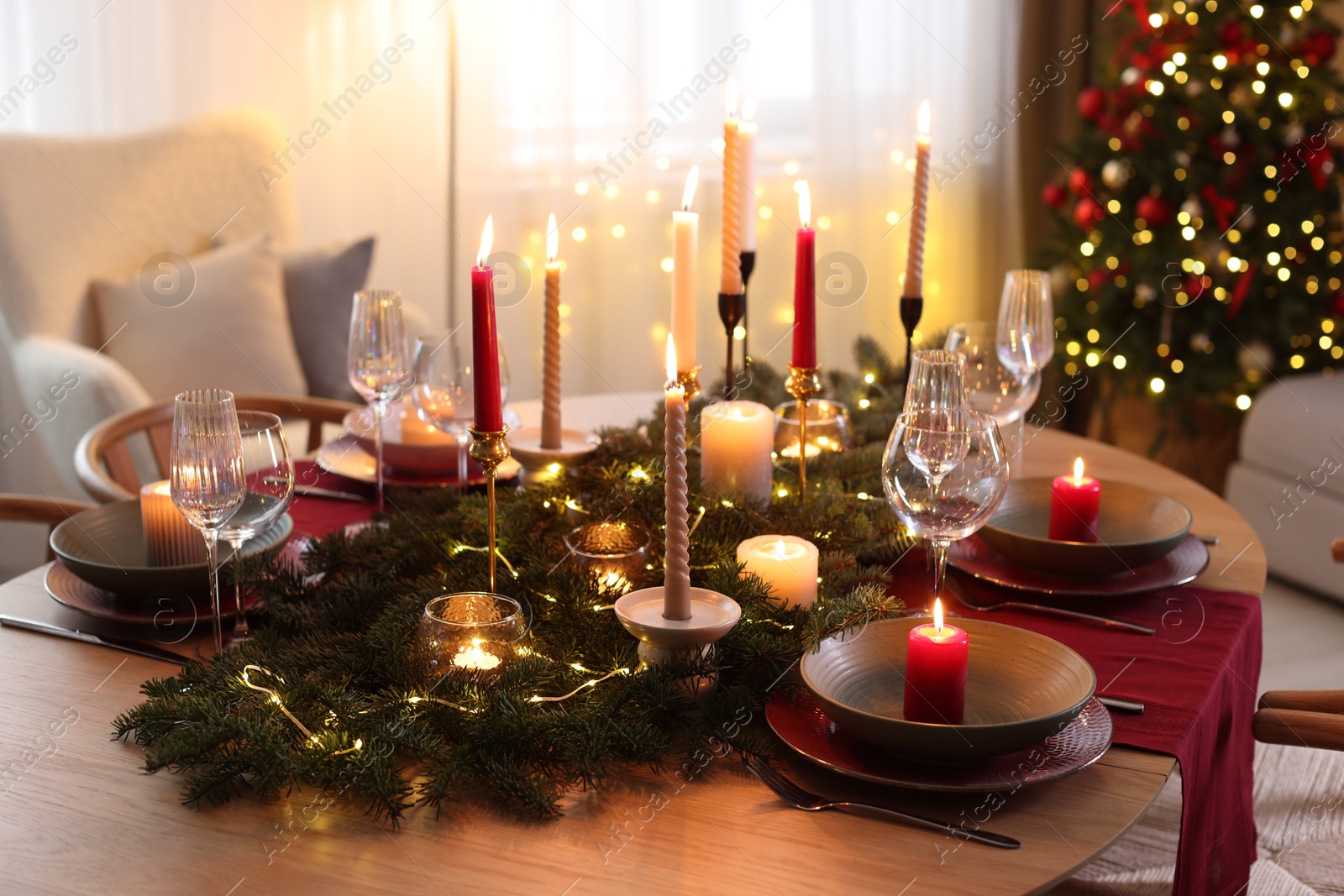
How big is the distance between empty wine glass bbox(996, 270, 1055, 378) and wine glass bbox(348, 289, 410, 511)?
0.82 meters

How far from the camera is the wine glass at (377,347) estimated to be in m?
1.54

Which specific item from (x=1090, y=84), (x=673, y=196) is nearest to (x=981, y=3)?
(x=1090, y=84)

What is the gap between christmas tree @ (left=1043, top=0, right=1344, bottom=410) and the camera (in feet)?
10.9

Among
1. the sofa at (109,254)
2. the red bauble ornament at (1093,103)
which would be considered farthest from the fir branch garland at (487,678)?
the red bauble ornament at (1093,103)

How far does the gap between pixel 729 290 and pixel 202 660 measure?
78 centimetres

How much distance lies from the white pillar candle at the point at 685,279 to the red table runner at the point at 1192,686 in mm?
365

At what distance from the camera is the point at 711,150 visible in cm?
390

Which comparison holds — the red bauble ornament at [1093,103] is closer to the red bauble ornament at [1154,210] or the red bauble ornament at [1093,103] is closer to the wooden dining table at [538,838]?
the red bauble ornament at [1154,210]

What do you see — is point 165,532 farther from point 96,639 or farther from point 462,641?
point 462,641

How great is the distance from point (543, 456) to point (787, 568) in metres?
0.44

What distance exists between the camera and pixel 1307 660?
8.96ft

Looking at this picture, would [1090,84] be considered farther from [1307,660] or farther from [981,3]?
[1307,660]

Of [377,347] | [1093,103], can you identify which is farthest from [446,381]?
[1093,103]

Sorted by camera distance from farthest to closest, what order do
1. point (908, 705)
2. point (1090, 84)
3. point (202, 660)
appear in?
point (1090, 84), point (202, 660), point (908, 705)
